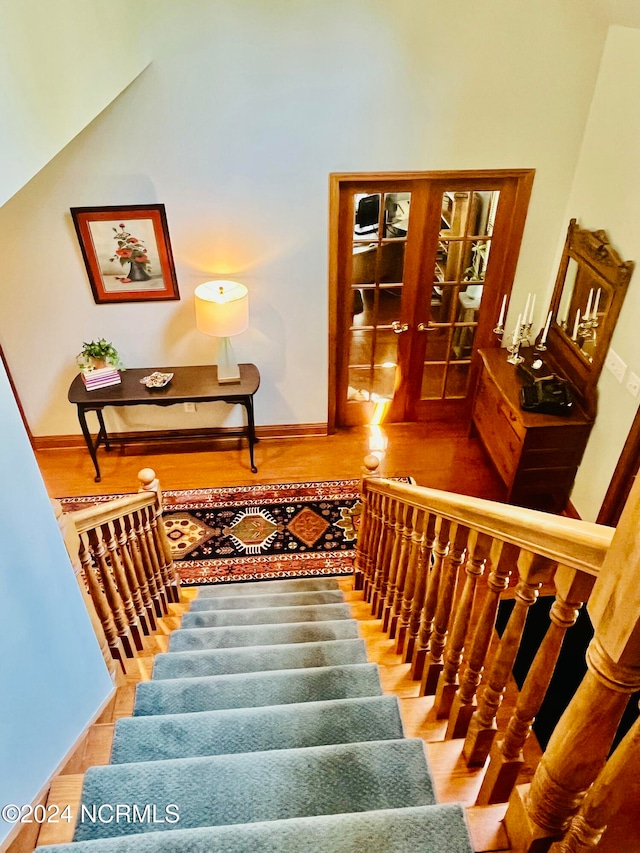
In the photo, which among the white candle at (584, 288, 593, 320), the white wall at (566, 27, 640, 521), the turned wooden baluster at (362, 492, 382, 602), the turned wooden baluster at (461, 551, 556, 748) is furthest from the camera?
the white candle at (584, 288, 593, 320)

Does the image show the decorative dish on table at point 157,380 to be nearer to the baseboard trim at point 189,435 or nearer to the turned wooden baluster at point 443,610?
the baseboard trim at point 189,435

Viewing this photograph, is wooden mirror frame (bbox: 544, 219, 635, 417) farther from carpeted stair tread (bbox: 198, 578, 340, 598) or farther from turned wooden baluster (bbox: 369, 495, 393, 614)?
carpeted stair tread (bbox: 198, 578, 340, 598)

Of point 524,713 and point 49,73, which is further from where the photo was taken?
point 49,73

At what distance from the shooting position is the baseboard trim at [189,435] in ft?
16.0

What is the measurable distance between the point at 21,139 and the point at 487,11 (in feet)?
9.60

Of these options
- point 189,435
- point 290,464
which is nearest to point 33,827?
point 290,464

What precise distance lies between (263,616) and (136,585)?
0.70 meters

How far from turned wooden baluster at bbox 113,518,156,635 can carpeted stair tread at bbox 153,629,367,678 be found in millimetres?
273

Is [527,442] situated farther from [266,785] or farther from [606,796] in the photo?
[606,796]

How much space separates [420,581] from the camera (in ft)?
6.71

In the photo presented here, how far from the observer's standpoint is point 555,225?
165 inches

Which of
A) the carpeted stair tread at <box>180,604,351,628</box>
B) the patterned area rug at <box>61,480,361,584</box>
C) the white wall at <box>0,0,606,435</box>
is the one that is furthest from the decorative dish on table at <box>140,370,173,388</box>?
the carpeted stair tread at <box>180,604,351,628</box>

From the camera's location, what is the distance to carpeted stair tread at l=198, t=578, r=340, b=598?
138 inches

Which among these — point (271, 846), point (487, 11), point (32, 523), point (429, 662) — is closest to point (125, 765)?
point (271, 846)
